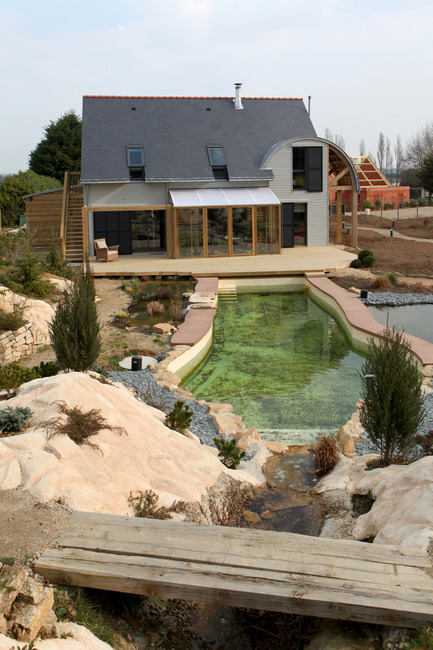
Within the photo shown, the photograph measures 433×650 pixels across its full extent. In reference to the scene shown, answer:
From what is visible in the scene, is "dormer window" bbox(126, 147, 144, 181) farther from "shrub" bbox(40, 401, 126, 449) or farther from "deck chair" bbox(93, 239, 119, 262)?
"shrub" bbox(40, 401, 126, 449)

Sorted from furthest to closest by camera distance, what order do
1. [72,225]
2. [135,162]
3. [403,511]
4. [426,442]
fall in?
[72,225] → [135,162] → [426,442] → [403,511]

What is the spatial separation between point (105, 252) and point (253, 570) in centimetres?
1937

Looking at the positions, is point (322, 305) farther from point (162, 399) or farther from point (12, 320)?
point (162, 399)

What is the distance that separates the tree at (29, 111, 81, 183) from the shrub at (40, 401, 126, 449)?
111 ft

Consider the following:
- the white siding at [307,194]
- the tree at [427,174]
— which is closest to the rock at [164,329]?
the white siding at [307,194]

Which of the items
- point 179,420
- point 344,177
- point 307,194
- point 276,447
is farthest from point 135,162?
point 179,420

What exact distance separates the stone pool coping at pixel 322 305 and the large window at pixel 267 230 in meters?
4.02

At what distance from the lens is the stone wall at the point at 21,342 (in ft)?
35.8

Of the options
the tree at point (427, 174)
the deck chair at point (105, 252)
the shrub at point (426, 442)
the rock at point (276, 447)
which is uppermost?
the tree at point (427, 174)

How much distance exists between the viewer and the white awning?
74.7ft

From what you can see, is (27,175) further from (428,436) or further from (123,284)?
(428,436)

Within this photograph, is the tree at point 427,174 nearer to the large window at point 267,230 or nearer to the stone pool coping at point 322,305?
the large window at point 267,230

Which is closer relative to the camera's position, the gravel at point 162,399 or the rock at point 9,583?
the rock at point 9,583

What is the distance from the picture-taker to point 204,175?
24.1 m
